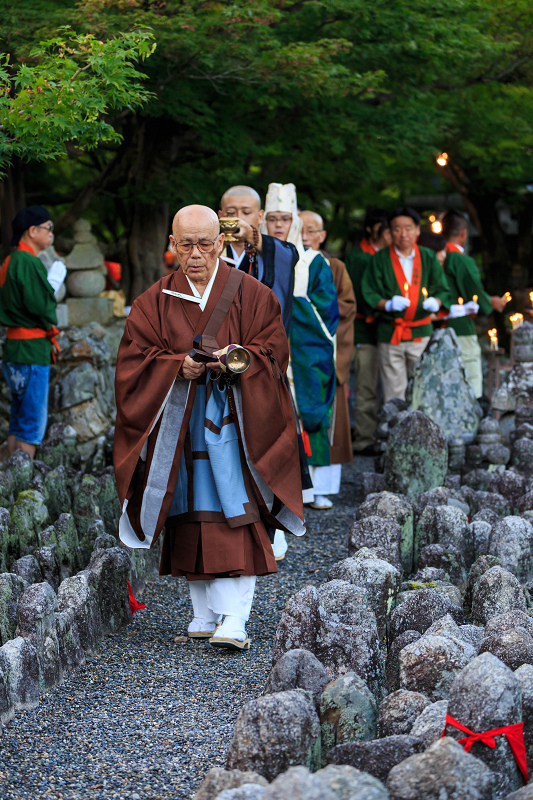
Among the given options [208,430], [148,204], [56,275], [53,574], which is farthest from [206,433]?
[148,204]

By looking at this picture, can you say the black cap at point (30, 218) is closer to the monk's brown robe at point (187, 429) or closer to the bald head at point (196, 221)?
the monk's brown robe at point (187, 429)

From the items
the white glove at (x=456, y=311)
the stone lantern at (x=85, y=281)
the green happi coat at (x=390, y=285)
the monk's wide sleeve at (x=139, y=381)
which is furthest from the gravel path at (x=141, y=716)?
the stone lantern at (x=85, y=281)

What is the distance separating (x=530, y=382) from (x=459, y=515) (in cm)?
230

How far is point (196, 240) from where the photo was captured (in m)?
3.64

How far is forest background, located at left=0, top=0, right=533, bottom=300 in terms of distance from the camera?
14.5 ft

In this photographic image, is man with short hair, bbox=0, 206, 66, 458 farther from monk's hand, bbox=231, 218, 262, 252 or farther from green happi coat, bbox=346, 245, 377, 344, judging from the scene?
green happi coat, bbox=346, 245, 377, 344

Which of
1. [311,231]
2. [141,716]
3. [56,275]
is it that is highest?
[311,231]

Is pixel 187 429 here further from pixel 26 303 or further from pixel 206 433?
pixel 26 303

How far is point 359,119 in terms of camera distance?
834 cm

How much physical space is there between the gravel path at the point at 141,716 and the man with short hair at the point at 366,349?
3.97m

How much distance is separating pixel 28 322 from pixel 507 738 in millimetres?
4699

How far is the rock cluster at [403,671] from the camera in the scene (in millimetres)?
2066

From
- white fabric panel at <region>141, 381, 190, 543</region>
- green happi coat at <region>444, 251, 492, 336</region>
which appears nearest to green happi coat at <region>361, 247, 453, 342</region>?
green happi coat at <region>444, 251, 492, 336</region>

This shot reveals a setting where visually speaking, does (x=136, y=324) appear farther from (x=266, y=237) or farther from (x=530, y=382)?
(x=530, y=382)
